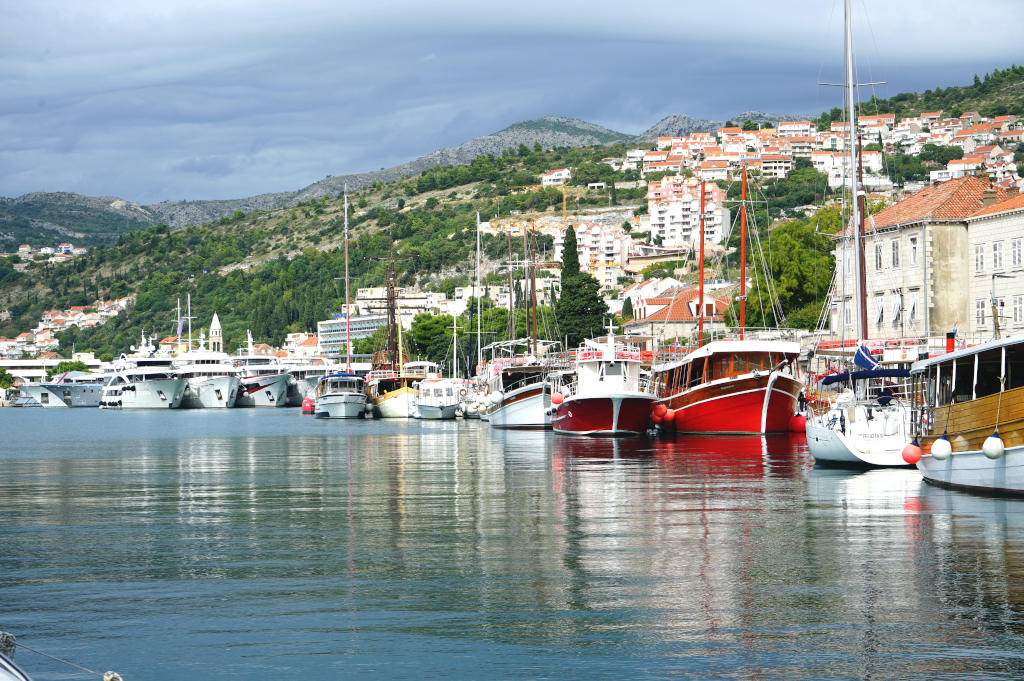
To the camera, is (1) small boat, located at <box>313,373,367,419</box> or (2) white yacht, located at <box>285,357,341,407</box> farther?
(2) white yacht, located at <box>285,357,341,407</box>

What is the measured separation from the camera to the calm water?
12797mm

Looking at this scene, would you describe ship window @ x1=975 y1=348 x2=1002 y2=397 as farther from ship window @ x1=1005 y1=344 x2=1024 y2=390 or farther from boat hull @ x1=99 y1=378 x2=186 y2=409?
boat hull @ x1=99 y1=378 x2=186 y2=409

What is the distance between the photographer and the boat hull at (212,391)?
5443 inches

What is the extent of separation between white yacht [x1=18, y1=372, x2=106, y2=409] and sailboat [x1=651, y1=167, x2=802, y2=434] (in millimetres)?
141795

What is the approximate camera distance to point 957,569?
17156 millimetres

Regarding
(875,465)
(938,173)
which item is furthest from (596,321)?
(938,173)

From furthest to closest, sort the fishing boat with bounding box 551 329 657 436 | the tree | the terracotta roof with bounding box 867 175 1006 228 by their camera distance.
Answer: the tree → the terracotta roof with bounding box 867 175 1006 228 → the fishing boat with bounding box 551 329 657 436

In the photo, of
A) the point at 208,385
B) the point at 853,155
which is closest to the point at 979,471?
the point at 853,155

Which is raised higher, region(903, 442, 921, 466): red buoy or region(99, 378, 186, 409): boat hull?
region(99, 378, 186, 409): boat hull

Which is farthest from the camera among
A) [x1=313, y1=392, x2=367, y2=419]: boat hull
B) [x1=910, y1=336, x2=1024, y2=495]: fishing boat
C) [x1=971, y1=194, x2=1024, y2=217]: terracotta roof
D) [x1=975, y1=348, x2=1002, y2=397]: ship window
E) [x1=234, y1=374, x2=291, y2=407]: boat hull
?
[x1=234, y1=374, x2=291, y2=407]: boat hull

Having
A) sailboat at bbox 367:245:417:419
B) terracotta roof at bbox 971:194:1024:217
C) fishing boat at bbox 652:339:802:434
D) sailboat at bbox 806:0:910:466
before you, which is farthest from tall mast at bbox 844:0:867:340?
sailboat at bbox 367:245:417:419

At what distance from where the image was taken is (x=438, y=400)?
277 ft

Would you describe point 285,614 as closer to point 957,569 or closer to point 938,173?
point 957,569

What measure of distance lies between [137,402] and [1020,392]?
428 ft
